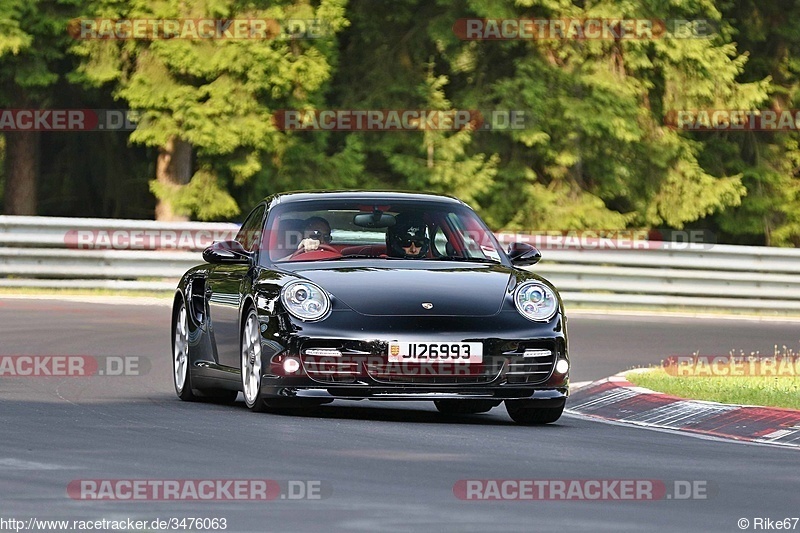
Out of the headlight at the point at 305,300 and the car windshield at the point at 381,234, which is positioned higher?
the car windshield at the point at 381,234

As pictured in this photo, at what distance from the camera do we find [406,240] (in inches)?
532

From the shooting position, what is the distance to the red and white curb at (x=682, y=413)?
40.3 feet

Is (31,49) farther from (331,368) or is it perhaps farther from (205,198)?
(331,368)

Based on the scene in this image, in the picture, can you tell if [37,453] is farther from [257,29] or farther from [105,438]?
[257,29]

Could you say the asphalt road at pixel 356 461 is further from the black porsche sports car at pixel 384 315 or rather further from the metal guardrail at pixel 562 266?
the metal guardrail at pixel 562 266

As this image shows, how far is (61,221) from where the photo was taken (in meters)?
26.4

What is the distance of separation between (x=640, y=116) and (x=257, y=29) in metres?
8.30

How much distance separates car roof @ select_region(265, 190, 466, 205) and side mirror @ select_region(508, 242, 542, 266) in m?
0.70

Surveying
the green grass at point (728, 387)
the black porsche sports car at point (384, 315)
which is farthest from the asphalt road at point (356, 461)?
the green grass at point (728, 387)

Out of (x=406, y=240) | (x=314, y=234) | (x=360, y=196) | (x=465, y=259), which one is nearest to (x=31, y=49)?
(x=360, y=196)

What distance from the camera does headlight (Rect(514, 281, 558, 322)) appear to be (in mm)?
12445

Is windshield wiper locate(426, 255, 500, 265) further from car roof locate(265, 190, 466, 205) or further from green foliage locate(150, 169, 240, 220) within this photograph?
green foliage locate(150, 169, 240, 220)

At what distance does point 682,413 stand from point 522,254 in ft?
4.82

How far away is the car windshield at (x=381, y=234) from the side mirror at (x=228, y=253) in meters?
0.16
